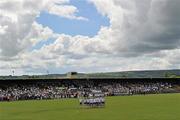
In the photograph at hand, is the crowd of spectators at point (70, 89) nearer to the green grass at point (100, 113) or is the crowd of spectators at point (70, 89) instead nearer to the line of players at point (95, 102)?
the line of players at point (95, 102)

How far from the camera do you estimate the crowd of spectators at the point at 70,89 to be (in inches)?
3767

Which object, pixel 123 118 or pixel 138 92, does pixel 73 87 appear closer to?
pixel 138 92

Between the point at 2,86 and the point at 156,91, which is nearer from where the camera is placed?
the point at 2,86

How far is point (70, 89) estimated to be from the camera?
10888cm

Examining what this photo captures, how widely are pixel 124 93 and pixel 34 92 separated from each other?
21.4 metres

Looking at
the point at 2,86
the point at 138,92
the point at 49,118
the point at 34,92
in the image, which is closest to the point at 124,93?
the point at 138,92

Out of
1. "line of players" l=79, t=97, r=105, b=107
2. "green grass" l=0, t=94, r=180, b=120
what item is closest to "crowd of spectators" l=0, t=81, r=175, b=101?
"line of players" l=79, t=97, r=105, b=107

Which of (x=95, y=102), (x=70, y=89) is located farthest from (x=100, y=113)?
(x=70, y=89)

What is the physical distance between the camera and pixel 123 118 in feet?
124

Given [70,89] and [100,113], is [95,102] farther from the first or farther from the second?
[70,89]

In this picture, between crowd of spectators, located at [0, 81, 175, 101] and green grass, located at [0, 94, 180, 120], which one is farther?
crowd of spectators, located at [0, 81, 175, 101]

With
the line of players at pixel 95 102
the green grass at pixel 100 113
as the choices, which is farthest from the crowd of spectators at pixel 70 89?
the green grass at pixel 100 113

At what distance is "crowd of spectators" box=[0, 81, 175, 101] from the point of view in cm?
9569

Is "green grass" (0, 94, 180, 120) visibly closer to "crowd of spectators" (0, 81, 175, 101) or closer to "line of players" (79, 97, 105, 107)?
"line of players" (79, 97, 105, 107)
